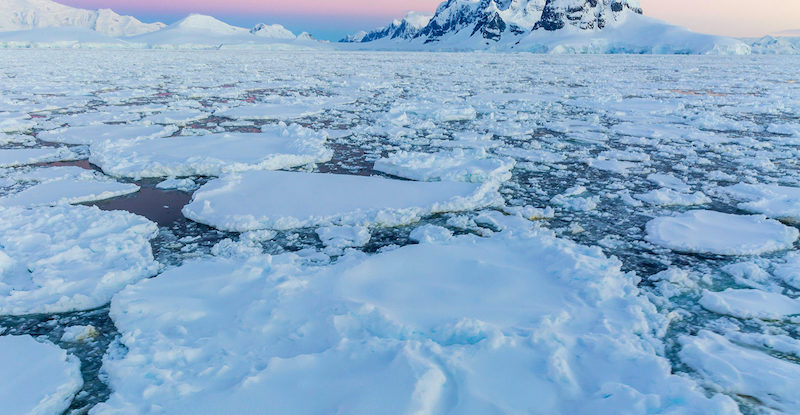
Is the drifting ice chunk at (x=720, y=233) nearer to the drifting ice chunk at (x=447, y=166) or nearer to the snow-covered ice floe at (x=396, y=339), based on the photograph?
the snow-covered ice floe at (x=396, y=339)

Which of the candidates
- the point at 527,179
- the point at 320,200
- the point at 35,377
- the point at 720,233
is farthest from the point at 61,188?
the point at 720,233

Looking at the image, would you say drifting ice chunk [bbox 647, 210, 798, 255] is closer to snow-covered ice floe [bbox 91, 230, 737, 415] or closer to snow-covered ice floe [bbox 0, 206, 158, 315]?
snow-covered ice floe [bbox 91, 230, 737, 415]

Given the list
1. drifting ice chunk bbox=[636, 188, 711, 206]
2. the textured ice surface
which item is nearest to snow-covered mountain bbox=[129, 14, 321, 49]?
the textured ice surface

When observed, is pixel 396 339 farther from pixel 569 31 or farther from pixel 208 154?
pixel 569 31

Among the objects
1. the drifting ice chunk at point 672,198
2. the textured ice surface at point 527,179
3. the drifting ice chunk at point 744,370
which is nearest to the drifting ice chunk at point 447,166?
the textured ice surface at point 527,179

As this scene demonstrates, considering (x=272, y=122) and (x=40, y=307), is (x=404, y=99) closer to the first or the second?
(x=272, y=122)
